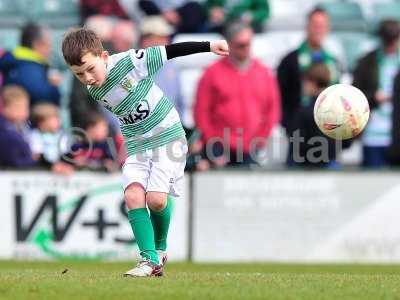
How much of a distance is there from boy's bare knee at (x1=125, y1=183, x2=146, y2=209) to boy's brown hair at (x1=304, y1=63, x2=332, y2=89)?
22.5ft

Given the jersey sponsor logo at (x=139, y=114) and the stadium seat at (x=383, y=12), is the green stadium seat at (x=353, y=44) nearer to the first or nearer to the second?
the stadium seat at (x=383, y=12)

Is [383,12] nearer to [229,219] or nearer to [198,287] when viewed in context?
[229,219]

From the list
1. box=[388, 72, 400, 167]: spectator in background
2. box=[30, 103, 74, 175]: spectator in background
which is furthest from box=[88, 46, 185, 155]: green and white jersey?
box=[388, 72, 400, 167]: spectator in background

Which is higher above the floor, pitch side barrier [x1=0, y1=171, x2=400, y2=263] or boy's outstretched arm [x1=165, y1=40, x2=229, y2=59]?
boy's outstretched arm [x1=165, y1=40, x2=229, y2=59]

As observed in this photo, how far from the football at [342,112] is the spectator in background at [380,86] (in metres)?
6.42

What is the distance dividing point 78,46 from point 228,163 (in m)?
6.82

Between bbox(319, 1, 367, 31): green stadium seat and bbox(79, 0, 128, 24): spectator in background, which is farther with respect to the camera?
bbox(319, 1, 367, 31): green stadium seat

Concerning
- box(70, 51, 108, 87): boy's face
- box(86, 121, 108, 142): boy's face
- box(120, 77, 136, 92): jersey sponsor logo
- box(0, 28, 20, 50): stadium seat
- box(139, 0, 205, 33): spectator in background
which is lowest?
box(86, 121, 108, 142): boy's face

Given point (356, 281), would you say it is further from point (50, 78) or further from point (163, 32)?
point (50, 78)

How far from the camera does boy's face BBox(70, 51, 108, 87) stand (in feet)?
31.1

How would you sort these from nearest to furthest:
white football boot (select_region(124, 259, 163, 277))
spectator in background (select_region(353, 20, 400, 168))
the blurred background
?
white football boot (select_region(124, 259, 163, 277)), the blurred background, spectator in background (select_region(353, 20, 400, 168))

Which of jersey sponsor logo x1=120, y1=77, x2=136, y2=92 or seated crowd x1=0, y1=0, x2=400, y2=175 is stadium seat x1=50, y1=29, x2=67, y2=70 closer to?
seated crowd x1=0, y1=0, x2=400, y2=175

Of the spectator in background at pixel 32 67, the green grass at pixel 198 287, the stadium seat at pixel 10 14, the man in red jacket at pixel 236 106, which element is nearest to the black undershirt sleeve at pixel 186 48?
the green grass at pixel 198 287

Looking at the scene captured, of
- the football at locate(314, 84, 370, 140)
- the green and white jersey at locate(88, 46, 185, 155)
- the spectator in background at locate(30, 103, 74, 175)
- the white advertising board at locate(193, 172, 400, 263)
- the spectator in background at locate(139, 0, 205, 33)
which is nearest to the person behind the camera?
the green and white jersey at locate(88, 46, 185, 155)
